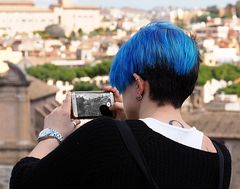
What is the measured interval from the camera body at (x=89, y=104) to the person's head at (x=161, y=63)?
0.16ft

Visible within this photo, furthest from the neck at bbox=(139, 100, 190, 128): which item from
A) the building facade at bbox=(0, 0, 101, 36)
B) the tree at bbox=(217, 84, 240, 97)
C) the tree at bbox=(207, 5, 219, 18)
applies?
the tree at bbox=(207, 5, 219, 18)

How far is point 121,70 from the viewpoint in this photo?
176 centimetres

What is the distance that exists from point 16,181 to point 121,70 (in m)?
0.29

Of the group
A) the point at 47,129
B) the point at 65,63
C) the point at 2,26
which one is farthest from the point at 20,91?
the point at 2,26

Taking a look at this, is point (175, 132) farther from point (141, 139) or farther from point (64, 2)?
point (64, 2)

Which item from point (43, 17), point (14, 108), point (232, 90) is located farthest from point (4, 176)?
point (43, 17)

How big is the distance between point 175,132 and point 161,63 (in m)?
0.13

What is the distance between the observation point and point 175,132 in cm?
172

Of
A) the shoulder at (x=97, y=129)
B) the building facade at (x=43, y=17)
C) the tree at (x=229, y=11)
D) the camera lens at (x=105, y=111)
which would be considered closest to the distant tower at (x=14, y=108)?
the camera lens at (x=105, y=111)

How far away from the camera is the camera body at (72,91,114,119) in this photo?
1.79 meters

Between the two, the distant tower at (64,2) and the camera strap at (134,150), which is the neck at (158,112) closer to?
the camera strap at (134,150)

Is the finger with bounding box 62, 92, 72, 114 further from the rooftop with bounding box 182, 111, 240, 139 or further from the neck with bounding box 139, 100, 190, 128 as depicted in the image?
the rooftop with bounding box 182, 111, 240, 139

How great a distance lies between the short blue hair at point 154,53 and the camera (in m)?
1.73

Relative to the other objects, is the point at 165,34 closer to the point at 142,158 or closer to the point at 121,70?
the point at 121,70
